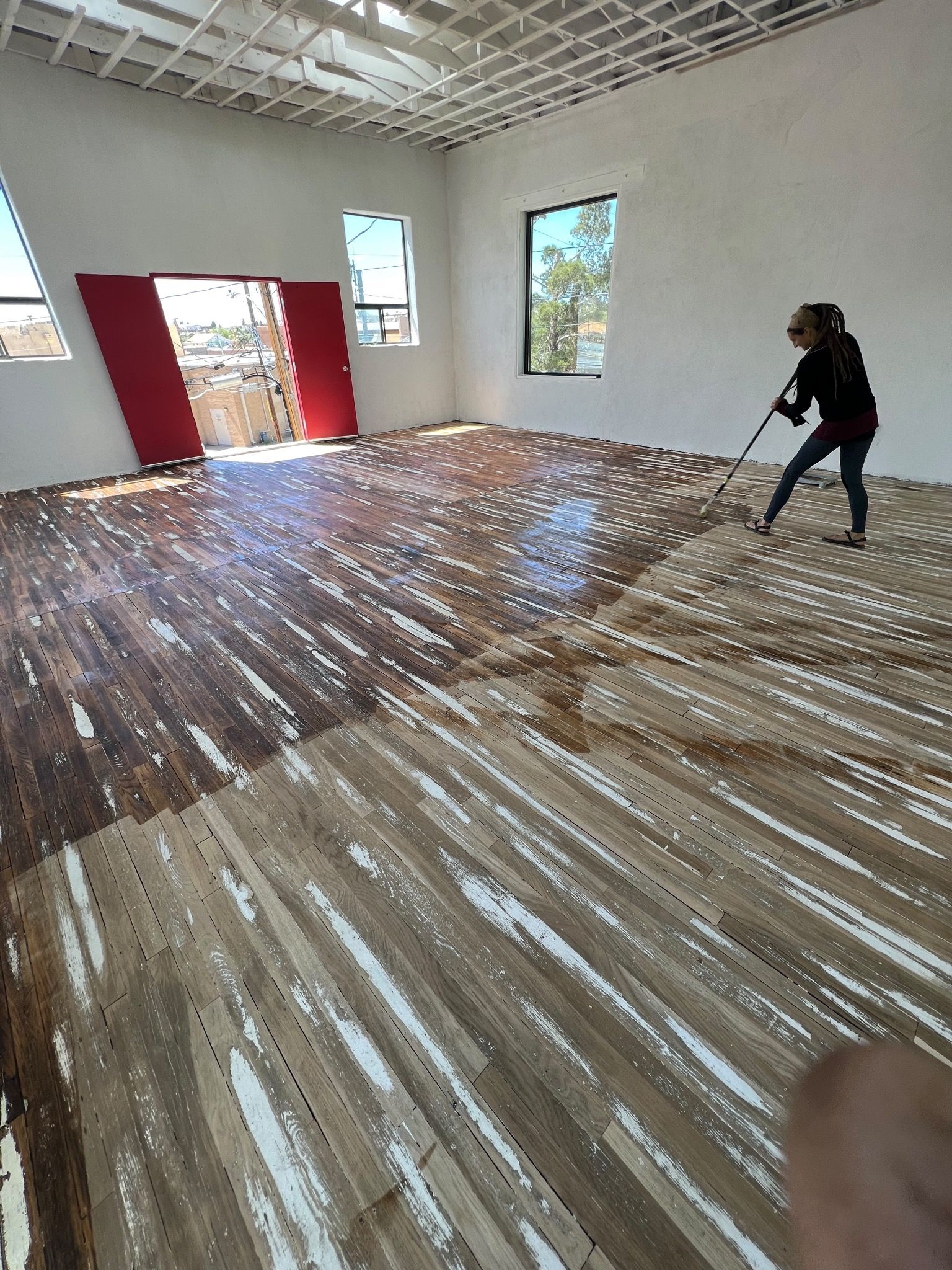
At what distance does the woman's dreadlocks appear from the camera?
3.24 meters

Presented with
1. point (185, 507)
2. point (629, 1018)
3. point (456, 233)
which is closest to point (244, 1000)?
point (629, 1018)

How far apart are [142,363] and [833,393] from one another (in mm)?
7171

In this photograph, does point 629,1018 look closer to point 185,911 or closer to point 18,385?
point 185,911

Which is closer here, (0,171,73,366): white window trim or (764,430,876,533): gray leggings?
(764,430,876,533): gray leggings

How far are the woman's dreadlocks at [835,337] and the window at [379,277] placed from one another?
691cm

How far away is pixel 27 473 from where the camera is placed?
20.1ft

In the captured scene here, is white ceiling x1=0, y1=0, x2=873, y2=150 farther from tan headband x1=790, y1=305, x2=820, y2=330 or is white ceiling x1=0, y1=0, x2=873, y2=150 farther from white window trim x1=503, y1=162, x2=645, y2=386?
tan headband x1=790, y1=305, x2=820, y2=330

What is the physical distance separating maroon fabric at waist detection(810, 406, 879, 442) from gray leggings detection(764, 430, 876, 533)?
0.03m

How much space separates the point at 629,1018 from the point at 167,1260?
0.98 meters

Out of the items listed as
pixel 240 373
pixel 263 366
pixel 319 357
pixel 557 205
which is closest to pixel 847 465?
pixel 557 205

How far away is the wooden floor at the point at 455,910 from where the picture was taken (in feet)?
3.33

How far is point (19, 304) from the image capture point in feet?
18.6

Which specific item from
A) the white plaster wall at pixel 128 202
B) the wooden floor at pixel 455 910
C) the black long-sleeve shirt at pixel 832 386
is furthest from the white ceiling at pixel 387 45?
the wooden floor at pixel 455 910

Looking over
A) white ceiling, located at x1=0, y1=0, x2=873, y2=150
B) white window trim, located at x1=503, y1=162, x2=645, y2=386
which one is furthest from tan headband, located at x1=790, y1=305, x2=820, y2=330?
white window trim, located at x1=503, y1=162, x2=645, y2=386
